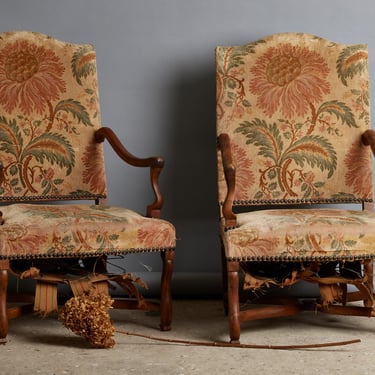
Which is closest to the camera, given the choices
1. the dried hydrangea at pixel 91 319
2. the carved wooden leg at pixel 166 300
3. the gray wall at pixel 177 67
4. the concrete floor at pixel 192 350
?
the concrete floor at pixel 192 350

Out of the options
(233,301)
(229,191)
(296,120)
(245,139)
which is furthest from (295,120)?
(233,301)

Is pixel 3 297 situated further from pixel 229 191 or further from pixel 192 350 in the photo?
pixel 229 191

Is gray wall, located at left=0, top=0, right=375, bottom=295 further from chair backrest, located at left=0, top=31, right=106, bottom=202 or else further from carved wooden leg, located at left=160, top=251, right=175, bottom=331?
carved wooden leg, located at left=160, top=251, right=175, bottom=331

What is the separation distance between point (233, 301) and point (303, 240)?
1.04 feet

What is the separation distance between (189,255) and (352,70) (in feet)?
3.45

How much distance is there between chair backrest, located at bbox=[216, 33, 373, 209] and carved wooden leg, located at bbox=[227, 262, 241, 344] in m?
0.45

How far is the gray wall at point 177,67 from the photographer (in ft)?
10.9

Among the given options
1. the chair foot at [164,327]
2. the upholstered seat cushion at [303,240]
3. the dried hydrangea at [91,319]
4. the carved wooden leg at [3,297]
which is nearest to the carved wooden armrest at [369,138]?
the upholstered seat cushion at [303,240]

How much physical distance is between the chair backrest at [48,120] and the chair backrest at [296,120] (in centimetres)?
53

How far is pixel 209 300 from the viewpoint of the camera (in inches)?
131

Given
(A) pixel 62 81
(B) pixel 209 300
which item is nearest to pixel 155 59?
(A) pixel 62 81

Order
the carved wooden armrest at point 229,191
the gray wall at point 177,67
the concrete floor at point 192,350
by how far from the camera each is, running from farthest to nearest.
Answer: the gray wall at point 177,67 → the carved wooden armrest at point 229,191 → the concrete floor at point 192,350

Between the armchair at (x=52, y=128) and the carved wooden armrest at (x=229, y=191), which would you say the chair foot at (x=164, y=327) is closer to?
the armchair at (x=52, y=128)

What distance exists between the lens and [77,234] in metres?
2.60
